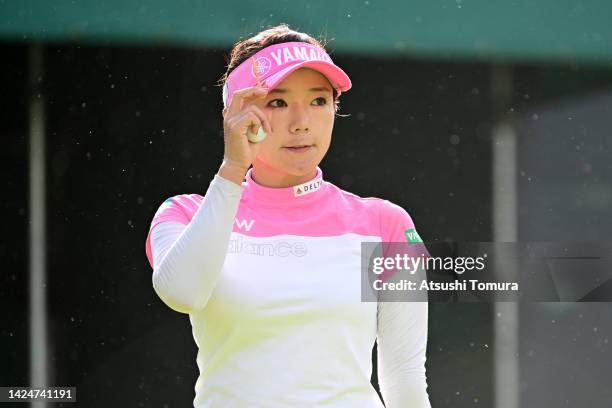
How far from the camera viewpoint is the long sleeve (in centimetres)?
171

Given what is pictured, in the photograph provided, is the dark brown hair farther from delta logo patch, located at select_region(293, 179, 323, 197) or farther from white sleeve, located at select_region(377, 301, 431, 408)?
white sleeve, located at select_region(377, 301, 431, 408)

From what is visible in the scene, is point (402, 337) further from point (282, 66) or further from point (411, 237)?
point (282, 66)

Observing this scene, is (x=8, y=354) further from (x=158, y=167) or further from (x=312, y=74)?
(x=312, y=74)

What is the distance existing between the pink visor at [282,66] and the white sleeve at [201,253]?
0.24 meters

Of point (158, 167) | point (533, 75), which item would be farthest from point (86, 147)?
point (533, 75)

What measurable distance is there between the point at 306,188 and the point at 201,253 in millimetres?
295

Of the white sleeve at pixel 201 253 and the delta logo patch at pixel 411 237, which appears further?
the delta logo patch at pixel 411 237

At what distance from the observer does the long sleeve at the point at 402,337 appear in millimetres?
1709

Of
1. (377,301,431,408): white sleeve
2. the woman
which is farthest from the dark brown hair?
(377,301,431,408): white sleeve

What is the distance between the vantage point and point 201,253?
1.51 meters

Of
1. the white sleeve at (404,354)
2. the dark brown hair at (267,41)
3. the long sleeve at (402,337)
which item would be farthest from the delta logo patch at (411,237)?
the dark brown hair at (267,41)

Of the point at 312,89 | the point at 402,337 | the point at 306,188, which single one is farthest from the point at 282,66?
the point at 402,337

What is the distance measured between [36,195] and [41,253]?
0.19m

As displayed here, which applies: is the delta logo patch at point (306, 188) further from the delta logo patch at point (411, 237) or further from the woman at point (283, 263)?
the delta logo patch at point (411, 237)
